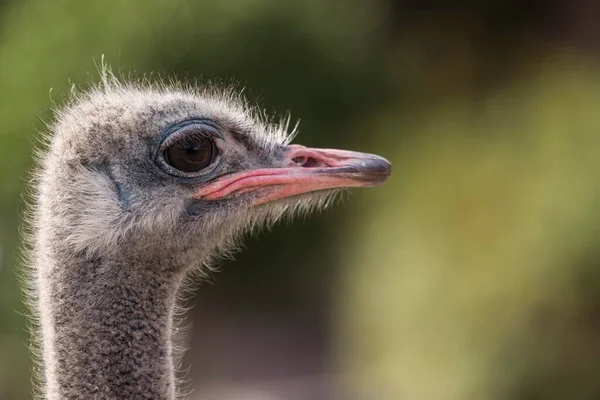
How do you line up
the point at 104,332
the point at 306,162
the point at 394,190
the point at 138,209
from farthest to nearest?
the point at 394,190
the point at 306,162
the point at 138,209
the point at 104,332

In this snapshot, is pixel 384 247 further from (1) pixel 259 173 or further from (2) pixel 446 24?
(1) pixel 259 173

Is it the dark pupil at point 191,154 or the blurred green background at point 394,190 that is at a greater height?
the blurred green background at point 394,190

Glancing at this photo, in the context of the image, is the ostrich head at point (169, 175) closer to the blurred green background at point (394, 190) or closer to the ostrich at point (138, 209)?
the ostrich at point (138, 209)

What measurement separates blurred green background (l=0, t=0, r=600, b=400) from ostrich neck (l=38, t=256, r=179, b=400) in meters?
2.53

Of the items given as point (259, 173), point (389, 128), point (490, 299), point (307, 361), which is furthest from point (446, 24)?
point (259, 173)

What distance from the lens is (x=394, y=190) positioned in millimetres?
8172

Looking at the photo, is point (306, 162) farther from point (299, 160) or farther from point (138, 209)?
point (138, 209)

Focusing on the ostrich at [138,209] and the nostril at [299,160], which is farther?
the nostril at [299,160]

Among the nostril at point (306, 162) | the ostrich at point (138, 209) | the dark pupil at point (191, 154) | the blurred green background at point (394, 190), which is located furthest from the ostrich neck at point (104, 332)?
the blurred green background at point (394, 190)

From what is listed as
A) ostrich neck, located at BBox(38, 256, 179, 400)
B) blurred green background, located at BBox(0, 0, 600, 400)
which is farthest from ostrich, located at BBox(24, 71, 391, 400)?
blurred green background, located at BBox(0, 0, 600, 400)

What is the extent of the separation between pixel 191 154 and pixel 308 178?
13.4 inches

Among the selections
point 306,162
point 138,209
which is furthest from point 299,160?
point 138,209

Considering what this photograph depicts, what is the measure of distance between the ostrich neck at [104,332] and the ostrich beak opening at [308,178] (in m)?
0.35

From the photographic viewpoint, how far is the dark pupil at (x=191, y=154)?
3.08 m
